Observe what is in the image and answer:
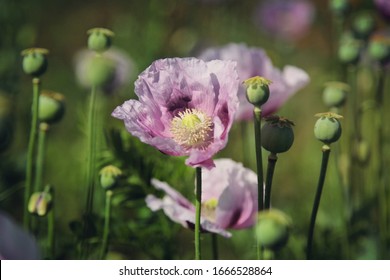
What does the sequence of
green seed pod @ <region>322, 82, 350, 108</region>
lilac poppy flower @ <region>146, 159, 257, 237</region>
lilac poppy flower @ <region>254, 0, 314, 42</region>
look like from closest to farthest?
lilac poppy flower @ <region>146, 159, 257, 237</region> → green seed pod @ <region>322, 82, 350, 108</region> → lilac poppy flower @ <region>254, 0, 314, 42</region>

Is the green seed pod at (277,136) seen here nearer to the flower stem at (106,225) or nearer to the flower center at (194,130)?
the flower center at (194,130)

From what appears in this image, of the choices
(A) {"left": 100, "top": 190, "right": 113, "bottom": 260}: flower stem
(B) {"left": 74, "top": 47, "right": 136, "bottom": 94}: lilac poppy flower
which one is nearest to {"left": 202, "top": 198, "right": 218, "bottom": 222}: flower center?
(A) {"left": 100, "top": 190, "right": 113, "bottom": 260}: flower stem

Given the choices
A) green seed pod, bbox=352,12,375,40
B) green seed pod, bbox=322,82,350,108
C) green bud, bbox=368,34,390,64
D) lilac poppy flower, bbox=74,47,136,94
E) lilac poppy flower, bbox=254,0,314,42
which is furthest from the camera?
lilac poppy flower, bbox=254,0,314,42

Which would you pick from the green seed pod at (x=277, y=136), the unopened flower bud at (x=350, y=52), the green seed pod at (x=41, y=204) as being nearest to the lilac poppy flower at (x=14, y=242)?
the green seed pod at (x=41, y=204)

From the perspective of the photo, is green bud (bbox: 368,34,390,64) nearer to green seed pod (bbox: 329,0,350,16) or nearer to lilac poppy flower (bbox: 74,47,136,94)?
green seed pod (bbox: 329,0,350,16)

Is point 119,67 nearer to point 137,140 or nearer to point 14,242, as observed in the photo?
point 137,140
